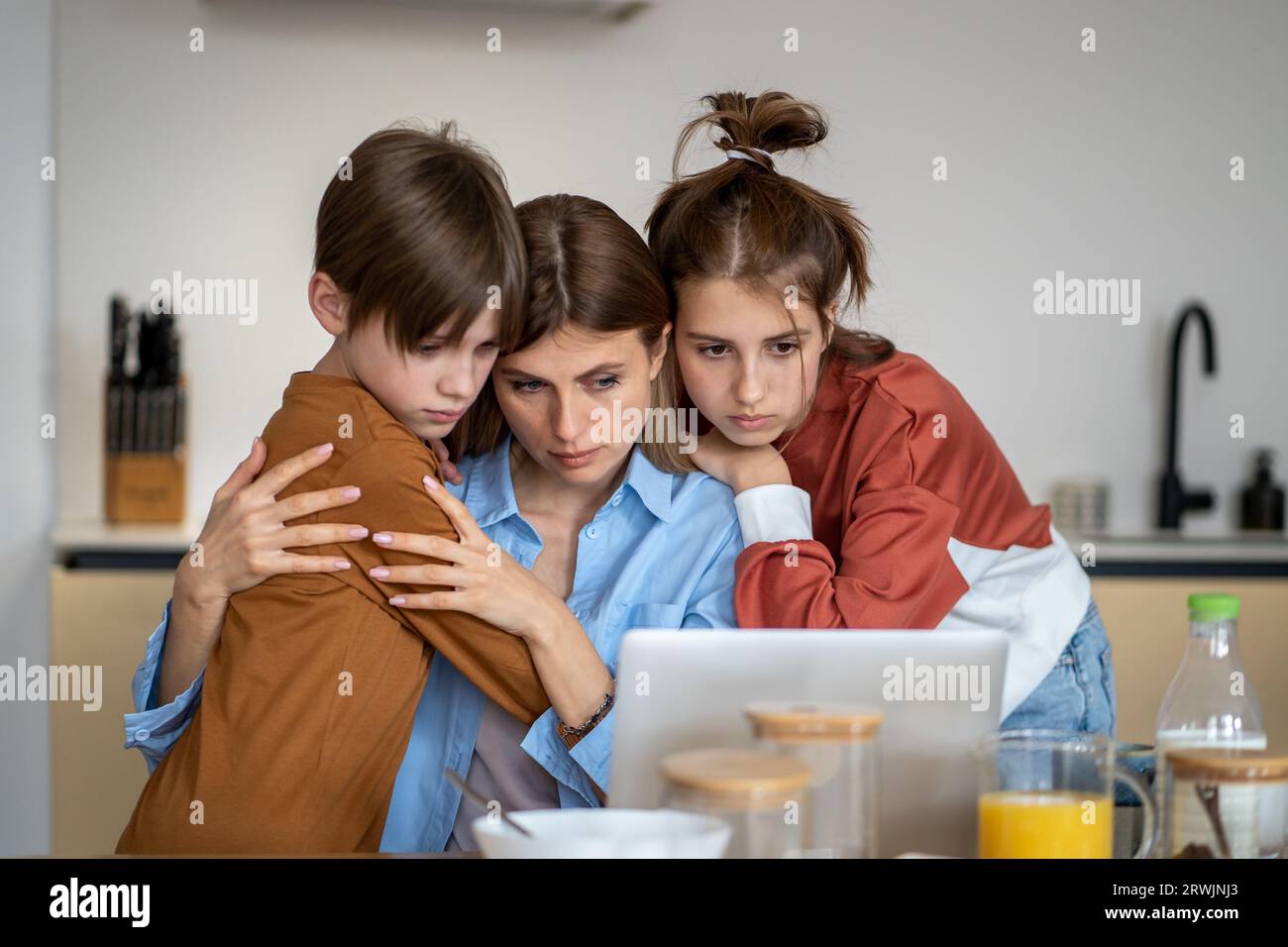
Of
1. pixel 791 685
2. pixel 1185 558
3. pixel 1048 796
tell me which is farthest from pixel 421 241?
pixel 1185 558

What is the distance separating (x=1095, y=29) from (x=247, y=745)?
7.66 feet

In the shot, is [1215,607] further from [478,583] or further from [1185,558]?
[1185,558]

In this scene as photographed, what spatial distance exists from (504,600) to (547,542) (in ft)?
1.05

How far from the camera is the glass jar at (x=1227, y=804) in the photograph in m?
0.83

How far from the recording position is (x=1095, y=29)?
8.82ft

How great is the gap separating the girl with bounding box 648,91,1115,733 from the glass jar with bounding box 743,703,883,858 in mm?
442

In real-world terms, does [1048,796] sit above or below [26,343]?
below

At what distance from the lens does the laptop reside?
865mm

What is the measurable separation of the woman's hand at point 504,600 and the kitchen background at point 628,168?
51.9 inches

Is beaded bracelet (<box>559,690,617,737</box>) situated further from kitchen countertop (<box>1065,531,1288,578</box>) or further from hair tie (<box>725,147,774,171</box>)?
kitchen countertop (<box>1065,531,1288,578</box>)

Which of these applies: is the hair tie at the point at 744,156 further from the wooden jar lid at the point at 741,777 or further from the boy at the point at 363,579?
the wooden jar lid at the point at 741,777

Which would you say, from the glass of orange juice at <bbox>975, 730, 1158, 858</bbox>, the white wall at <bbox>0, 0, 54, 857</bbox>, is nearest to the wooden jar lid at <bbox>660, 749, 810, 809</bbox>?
the glass of orange juice at <bbox>975, 730, 1158, 858</bbox>

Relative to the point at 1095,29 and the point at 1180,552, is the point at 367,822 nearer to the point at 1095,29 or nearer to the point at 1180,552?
the point at 1180,552

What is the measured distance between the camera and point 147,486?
7.95 feet
